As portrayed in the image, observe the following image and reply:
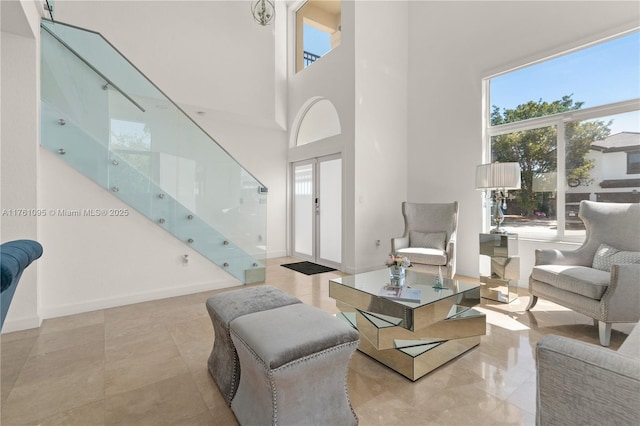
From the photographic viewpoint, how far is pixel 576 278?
2512 mm

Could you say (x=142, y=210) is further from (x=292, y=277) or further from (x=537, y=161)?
(x=537, y=161)

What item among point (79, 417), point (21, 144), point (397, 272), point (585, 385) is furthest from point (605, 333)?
point (21, 144)

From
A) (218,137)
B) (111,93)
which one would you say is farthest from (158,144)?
(218,137)

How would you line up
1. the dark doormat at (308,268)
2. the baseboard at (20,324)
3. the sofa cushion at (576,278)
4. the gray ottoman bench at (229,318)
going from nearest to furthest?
the gray ottoman bench at (229,318), the sofa cushion at (576,278), the baseboard at (20,324), the dark doormat at (308,268)

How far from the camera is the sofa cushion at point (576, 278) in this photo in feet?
7.80

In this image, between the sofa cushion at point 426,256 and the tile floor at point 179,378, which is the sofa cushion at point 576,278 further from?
the sofa cushion at point 426,256

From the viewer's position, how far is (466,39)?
443cm

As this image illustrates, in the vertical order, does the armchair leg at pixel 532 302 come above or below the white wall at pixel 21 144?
below

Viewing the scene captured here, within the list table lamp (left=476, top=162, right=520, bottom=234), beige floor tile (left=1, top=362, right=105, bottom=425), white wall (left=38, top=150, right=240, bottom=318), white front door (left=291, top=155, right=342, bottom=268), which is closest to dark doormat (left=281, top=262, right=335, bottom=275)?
white front door (left=291, top=155, right=342, bottom=268)

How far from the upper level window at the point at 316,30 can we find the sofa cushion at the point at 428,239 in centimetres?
393

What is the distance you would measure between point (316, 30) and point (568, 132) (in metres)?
4.84

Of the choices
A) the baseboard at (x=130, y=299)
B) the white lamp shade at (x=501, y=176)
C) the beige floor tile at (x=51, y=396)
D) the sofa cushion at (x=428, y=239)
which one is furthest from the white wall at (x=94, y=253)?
the white lamp shade at (x=501, y=176)

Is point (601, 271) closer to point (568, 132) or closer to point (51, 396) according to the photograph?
point (568, 132)

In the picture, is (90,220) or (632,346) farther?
(90,220)
